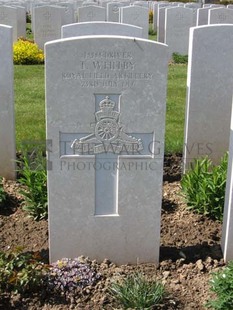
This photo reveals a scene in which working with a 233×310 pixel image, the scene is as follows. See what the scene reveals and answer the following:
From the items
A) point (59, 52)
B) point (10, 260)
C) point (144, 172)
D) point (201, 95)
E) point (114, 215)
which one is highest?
point (59, 52)

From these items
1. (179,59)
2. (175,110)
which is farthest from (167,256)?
(179,59)

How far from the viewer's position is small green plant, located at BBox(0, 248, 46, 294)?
136 inches

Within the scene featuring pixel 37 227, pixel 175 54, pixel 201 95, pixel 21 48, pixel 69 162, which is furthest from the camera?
pixel 175 54

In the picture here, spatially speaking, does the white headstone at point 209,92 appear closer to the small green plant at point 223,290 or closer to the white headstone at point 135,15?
the small green plant at point 223,290

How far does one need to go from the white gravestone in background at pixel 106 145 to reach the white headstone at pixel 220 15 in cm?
1012

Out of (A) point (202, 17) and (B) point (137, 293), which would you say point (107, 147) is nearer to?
(B) point (137, 293)

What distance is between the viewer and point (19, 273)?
3.47 metres

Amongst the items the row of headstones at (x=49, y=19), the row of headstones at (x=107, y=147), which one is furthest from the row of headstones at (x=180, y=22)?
the row of headstones at (x=107, y=147)

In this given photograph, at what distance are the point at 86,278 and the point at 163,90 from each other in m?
1.41

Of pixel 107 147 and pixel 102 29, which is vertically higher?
pixel 102 29

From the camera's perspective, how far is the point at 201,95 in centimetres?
546

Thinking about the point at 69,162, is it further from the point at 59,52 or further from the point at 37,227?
the point at 37,227

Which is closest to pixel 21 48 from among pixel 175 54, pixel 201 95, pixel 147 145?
pixel 175 54

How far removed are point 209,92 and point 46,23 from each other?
9.36 metres
